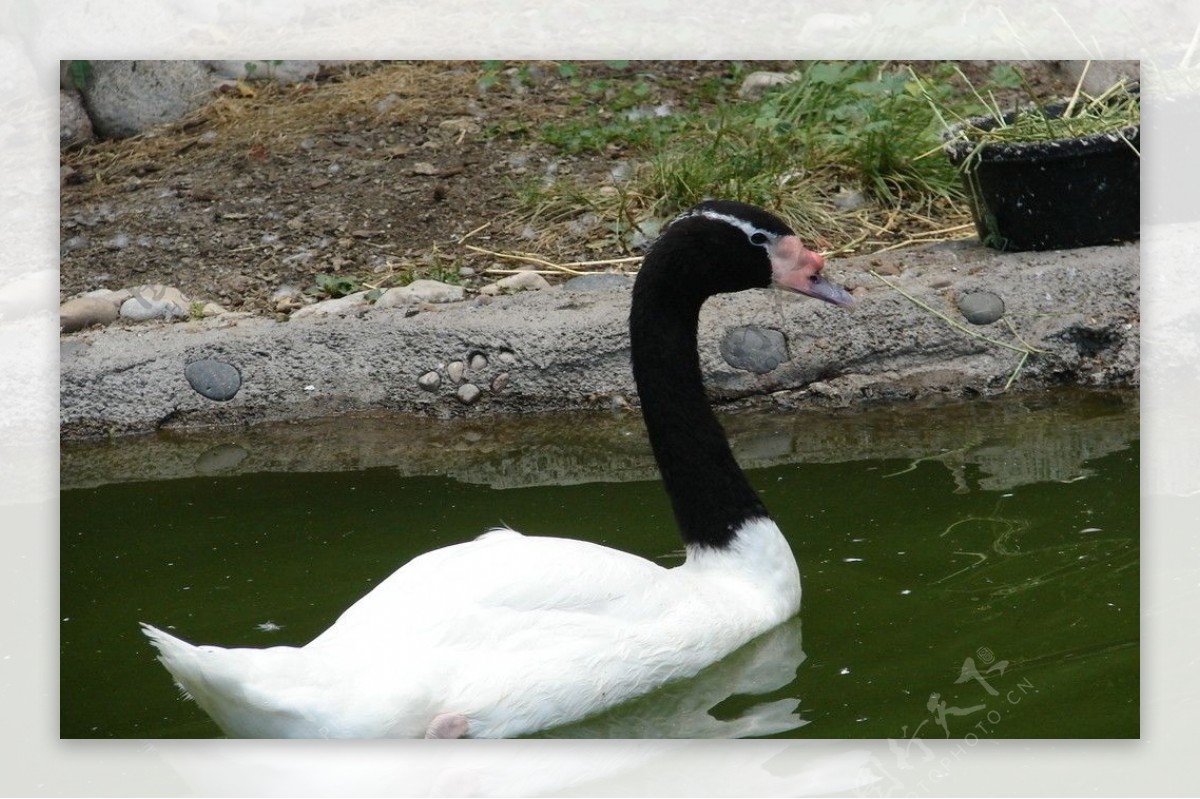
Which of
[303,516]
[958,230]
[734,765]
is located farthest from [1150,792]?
[958,230]

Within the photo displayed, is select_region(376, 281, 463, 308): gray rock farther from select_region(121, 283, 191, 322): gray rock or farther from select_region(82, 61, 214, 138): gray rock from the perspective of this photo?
select_region(82, 61, 214, 138): gray rock

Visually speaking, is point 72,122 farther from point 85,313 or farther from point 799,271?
point 799,271

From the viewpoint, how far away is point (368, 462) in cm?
465

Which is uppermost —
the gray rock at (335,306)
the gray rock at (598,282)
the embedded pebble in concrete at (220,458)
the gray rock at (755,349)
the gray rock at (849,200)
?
the gray rock at (849,200)

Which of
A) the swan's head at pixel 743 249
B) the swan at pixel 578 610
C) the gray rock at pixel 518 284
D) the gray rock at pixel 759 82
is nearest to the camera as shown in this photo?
the swan at pixel 578 610

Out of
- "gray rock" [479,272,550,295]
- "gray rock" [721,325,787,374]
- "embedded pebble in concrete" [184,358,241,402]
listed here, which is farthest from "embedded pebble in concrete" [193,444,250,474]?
"gray rock" [721,325,787,374]

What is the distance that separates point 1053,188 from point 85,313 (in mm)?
2898

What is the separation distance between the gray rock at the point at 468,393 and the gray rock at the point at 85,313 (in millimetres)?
1212

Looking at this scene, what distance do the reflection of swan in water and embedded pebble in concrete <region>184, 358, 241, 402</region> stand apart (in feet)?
6.58

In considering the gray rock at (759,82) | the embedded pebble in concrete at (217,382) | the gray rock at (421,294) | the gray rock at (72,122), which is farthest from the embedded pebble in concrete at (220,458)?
the gray rock at (759,82)

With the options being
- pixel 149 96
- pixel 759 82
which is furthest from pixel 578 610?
pixel 759 82

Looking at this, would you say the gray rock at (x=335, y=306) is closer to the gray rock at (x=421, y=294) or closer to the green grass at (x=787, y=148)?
the gray rock at (x=421, y=294)

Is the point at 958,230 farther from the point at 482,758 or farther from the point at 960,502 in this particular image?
the point at 482,758

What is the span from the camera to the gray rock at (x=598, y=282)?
5.26 m
